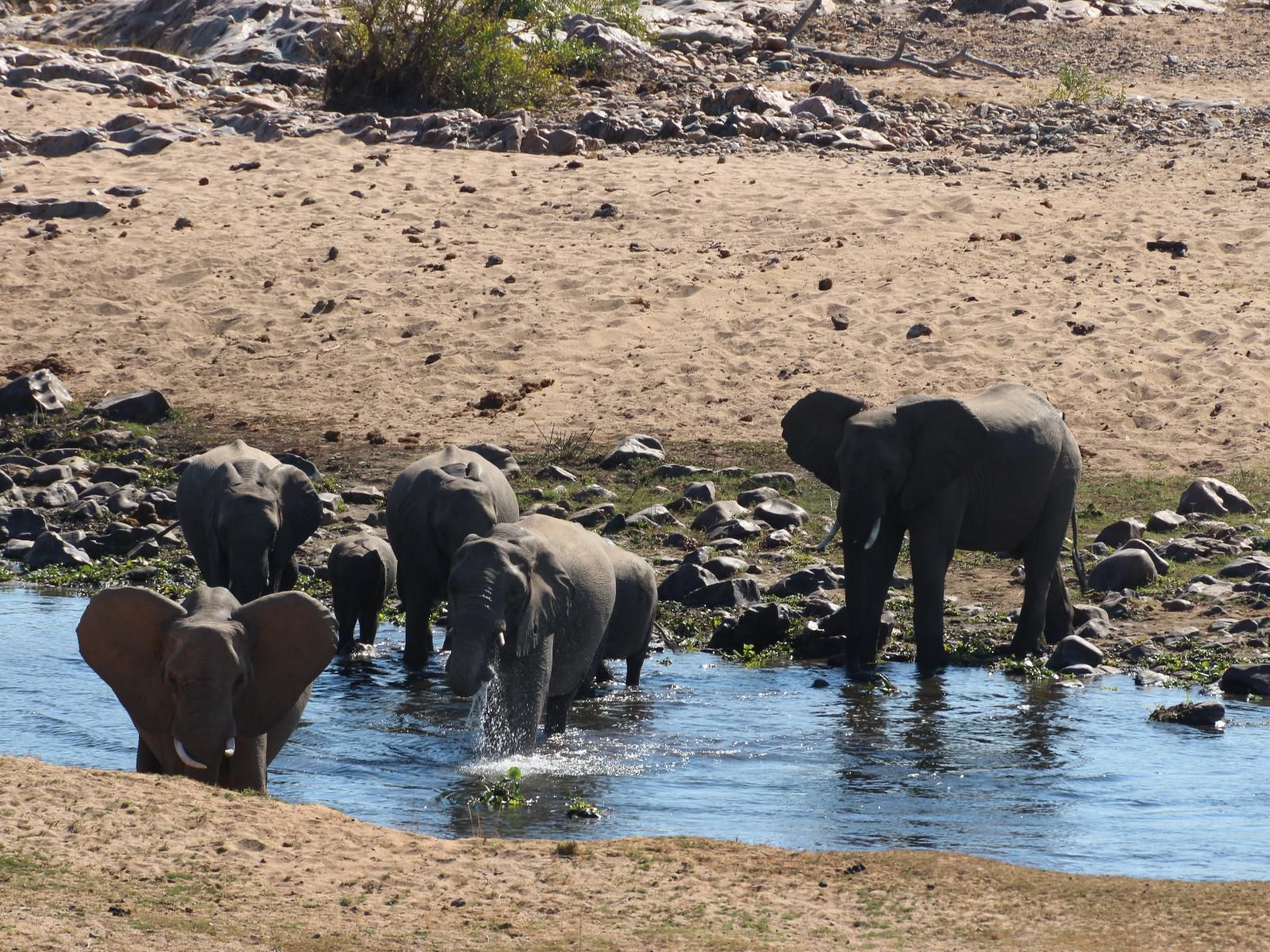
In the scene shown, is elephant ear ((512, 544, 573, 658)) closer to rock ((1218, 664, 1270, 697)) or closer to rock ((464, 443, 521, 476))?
rock ((1218, 664, 1270, 697))

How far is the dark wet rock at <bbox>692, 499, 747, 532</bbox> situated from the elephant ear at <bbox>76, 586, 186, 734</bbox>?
775 centimetres

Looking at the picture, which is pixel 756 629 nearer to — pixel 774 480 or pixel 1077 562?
pixel 1077 562

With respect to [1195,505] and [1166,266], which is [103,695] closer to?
[1195,505]

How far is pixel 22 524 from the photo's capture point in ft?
53.4

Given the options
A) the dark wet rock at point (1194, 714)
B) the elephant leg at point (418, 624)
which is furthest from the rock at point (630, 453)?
the dark wet rock at point (1194, 714)

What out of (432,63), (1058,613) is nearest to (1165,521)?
(1058,613)

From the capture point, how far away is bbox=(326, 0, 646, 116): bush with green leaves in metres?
27.4

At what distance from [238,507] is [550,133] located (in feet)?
45.5

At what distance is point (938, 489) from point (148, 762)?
576cm

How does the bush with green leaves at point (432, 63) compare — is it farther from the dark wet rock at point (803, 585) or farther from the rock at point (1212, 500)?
the dark wet rock at point (803, 585)

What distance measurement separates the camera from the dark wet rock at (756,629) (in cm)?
1338

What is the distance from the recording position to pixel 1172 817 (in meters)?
9.26

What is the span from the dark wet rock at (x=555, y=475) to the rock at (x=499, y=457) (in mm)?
221

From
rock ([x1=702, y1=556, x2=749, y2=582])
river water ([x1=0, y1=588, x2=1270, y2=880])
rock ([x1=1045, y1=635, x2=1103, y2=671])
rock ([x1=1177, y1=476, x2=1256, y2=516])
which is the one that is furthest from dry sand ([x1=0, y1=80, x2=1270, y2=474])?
river water ([x1=0, y1=588, x2=1270, y2=880])
